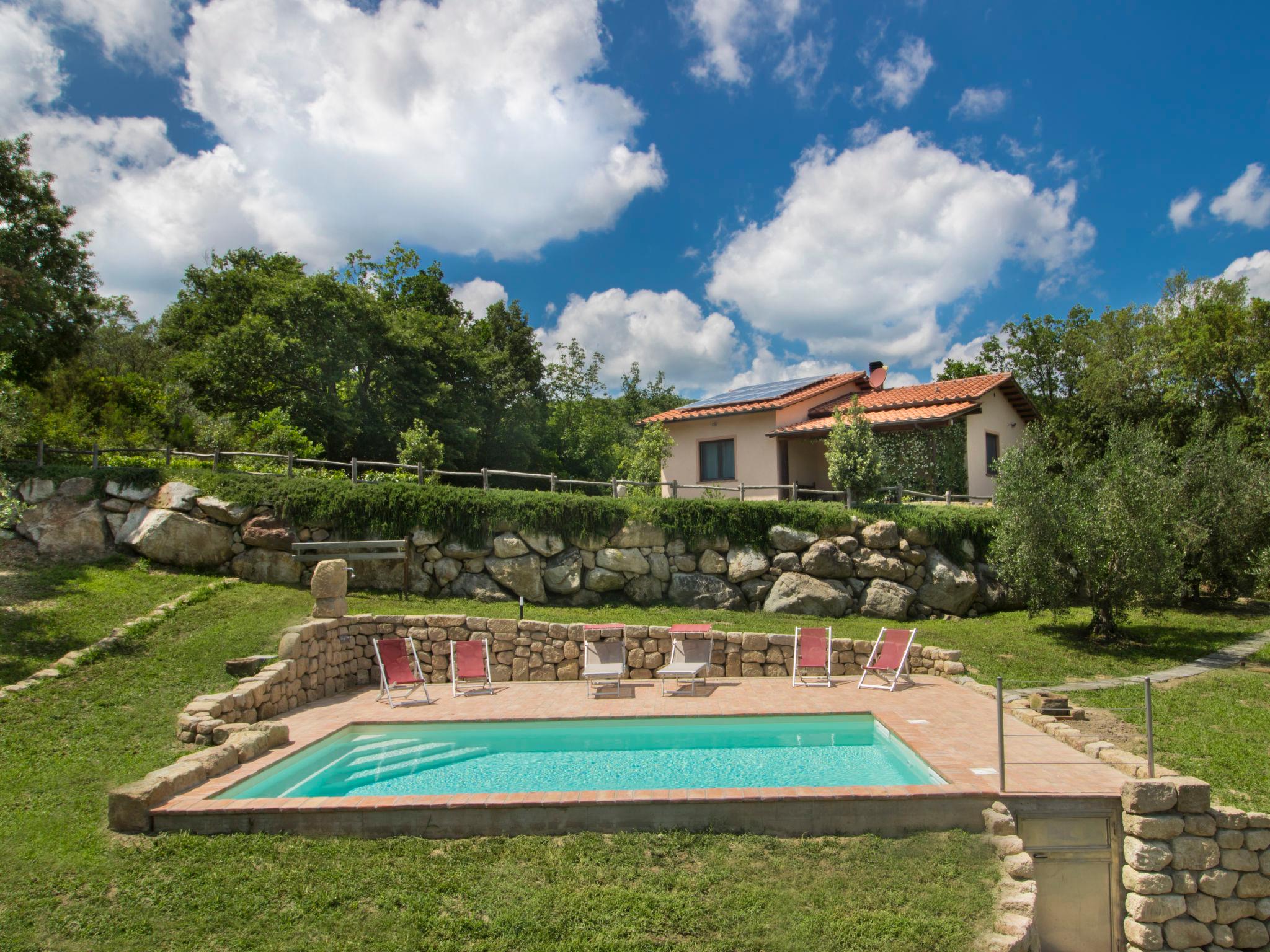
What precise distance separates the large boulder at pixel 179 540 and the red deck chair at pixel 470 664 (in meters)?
6.53

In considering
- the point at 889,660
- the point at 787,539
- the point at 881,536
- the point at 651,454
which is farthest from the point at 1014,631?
the point at 651,454

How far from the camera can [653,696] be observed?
11.6m

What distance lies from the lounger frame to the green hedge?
15.0 ft

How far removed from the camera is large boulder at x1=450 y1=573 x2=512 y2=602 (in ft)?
51.8

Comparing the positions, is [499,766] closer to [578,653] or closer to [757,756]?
[757,756]

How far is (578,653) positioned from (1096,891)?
27.0 ft

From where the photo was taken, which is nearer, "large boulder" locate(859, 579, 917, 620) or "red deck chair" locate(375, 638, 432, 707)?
"red deck chair" locate(375, 638, 432, 707)

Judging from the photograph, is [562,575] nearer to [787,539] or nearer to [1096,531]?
[787,539]

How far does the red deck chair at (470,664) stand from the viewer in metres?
12.0

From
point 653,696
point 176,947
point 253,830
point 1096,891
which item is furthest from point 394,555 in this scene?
point 1096,891

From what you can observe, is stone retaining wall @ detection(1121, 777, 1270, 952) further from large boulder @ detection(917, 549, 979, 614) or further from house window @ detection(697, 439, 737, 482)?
house window @ detection(697, 439, 737, 482)

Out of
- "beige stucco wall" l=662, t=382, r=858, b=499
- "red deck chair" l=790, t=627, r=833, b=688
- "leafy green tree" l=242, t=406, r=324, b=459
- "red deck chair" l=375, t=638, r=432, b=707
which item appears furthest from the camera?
"beige stucco wall" l=662, t=382, r=858, b=499

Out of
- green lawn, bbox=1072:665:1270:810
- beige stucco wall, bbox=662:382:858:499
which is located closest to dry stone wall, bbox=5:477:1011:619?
beige stucco wall, bbox=662:382:858:499

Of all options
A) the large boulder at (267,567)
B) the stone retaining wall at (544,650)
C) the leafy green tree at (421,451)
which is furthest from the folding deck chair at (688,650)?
the leafy green tree at (421,451)
